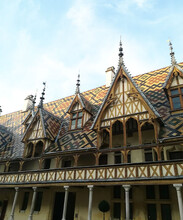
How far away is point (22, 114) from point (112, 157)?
63.4 ft

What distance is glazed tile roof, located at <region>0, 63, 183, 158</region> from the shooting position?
1362 cm

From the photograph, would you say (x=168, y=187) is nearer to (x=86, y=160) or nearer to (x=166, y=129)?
(x=166, y=129)

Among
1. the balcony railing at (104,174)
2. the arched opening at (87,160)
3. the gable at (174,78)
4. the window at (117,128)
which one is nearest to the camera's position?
the balcony railing at (104,174)

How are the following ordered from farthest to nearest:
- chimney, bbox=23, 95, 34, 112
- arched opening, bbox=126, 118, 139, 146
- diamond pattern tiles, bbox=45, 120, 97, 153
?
chimney, bbox=23, 95, 34, 112 → diamond pattern tiles, bbox=45, 120, 97, 153 → arched opening, bbox=126, 118, 139, 146

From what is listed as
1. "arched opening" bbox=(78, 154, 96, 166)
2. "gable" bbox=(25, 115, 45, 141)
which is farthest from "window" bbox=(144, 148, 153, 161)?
"gable" bbox=(25, 115, 45, 141)

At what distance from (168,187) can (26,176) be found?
11339 mm

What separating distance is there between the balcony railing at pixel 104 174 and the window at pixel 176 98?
4934 mm

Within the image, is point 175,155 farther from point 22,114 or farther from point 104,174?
point 22,114

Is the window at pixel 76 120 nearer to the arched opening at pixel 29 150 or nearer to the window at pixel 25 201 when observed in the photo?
the arched opening at pixel 29 150

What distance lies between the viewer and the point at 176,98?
1452cm

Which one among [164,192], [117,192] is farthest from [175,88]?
[117,192]

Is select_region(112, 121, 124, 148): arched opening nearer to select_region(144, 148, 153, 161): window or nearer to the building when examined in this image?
the building

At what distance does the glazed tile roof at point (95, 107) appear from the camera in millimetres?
13617

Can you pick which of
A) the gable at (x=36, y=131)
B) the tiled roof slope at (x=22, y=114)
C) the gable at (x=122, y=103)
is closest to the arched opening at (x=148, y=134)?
the gable at (x=122, y=103)
